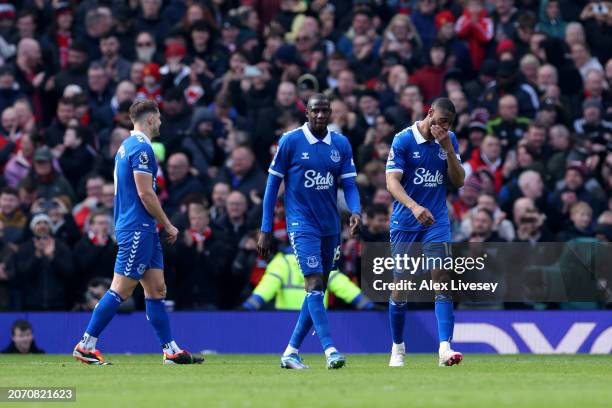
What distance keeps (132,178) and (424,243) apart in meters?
3.08

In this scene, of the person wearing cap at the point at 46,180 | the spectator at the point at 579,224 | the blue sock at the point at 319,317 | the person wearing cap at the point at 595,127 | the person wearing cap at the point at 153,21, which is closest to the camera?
the blue sock at the point at 319,317

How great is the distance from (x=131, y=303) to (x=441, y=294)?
22.3 feet

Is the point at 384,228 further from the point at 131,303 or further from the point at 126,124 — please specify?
the point at 126,124

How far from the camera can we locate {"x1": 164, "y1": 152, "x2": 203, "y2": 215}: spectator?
21.4m

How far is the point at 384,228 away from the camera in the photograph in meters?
19.8

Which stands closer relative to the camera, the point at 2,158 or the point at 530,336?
the point at 530,336

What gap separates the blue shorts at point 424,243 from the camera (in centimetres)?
1472

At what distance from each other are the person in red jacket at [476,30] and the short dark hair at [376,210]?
19.1 feet

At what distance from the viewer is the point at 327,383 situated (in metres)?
12.2

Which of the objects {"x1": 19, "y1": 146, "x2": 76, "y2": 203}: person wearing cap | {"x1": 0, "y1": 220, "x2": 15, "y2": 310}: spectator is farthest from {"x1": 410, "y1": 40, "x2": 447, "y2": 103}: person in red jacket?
{"x1": 0, "y1": 220, "x2": 15, "y2": 310}: spectator

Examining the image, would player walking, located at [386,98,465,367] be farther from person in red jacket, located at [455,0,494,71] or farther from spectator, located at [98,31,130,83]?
spectator, located at [98,31,130,83]

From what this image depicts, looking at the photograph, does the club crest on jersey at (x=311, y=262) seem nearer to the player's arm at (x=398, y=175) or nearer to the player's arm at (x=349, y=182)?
the player's arm at (x=349, y=182)

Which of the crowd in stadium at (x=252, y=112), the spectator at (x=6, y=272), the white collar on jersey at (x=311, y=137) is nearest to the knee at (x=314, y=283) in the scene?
the white collar on jersey at (x=311, y=137)

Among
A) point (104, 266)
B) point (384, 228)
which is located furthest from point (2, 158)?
point (384, 228)
